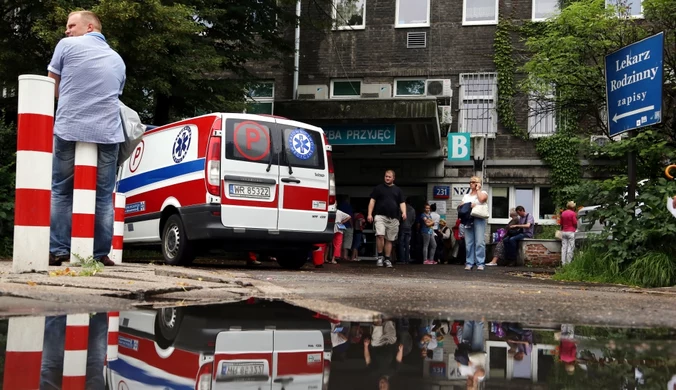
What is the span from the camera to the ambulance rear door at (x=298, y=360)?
2.55 m

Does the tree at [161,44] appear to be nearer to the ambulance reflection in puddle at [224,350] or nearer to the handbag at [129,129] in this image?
the handbag at [129,129]

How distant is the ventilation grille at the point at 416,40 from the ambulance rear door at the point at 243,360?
2728 centimetres

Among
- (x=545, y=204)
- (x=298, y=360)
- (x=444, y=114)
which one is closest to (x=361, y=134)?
(x=444, y=114)

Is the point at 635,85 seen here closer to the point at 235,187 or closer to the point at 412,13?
the point at 235,187

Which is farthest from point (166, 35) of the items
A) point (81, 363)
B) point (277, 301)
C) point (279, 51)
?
point (81, 363)

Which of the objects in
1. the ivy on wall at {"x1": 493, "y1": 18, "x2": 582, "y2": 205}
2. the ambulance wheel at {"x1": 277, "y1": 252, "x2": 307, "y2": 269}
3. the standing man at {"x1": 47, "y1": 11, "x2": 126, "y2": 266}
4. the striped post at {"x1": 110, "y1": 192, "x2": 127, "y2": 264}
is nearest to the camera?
the standing man at {"x1": 47, "y1": 11, "x2": 126, "y2": 266}

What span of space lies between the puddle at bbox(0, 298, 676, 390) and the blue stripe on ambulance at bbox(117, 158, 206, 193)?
7413 millimetres

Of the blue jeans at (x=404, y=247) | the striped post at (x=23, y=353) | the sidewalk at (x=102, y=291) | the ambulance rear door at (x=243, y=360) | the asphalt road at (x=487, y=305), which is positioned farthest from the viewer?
the blue jeans at (x=404, y=247)

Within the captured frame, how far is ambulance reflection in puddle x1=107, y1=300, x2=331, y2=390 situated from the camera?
8.38 feet

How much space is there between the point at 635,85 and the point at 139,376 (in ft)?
34.4

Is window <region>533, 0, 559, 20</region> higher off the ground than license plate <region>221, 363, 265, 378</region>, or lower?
higher

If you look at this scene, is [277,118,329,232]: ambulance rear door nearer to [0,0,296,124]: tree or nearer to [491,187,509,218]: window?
[0,0,296,124]: tree

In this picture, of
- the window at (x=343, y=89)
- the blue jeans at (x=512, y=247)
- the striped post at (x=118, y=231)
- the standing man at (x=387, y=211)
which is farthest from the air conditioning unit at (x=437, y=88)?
the striped post at (x=118, y=231)

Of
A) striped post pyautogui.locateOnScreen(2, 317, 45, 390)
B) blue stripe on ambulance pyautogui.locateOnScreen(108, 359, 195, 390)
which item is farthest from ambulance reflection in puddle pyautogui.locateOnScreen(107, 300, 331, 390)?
striped post pyautogui.locateOnScreen(2, 317, 45, 390)
